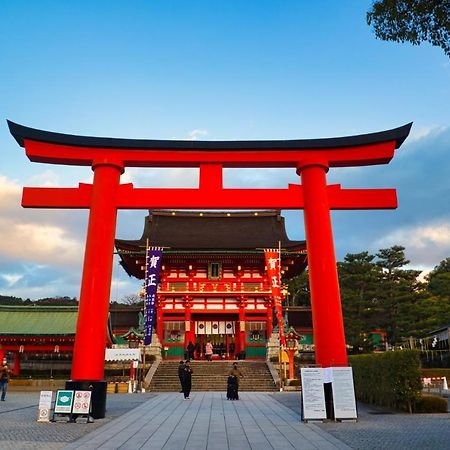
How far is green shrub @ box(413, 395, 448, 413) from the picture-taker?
12.5 m

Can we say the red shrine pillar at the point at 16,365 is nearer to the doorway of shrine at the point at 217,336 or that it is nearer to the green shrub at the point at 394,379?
the doorway of shrine at the point at 217,336

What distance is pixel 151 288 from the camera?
1014 inches

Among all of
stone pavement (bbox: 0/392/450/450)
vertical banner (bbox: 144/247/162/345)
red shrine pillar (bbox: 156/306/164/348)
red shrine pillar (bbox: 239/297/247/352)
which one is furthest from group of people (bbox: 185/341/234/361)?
stone pavement (bbox: 0/392/450/450)

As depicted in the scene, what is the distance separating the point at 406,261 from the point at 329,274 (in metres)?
34.6

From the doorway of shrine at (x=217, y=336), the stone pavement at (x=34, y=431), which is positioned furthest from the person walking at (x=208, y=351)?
the stone pavement at (x=34, y=431)

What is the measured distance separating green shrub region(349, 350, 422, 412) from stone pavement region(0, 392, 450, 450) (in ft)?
2.27

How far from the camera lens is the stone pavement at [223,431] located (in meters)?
8.10

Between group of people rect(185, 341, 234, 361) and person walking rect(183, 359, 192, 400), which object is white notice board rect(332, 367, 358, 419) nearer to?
person walking rect(183, 359, 192, 400)

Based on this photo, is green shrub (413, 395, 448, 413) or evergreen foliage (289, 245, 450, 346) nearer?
green shrub (413, 395, 448, 413)

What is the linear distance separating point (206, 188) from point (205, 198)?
13.9 inches

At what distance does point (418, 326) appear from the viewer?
34594 millimetres

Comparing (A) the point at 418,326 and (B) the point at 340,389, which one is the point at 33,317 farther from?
(A) the point at 418,326

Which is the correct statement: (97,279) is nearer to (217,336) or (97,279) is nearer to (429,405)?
(429,405)

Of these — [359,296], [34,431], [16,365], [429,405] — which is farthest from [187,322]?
[34,431]
